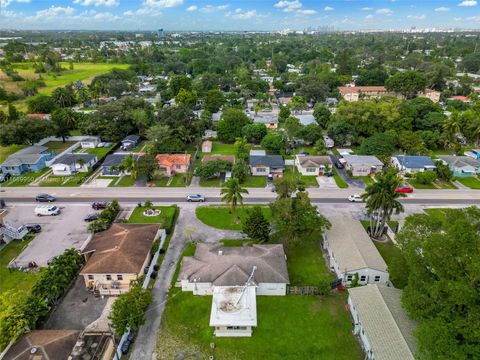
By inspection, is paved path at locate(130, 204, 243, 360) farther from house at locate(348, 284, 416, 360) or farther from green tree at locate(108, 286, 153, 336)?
house at locate(348, 284, 416, 360)

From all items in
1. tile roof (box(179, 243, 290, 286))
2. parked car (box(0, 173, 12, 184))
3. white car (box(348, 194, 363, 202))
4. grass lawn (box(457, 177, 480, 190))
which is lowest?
parked car (box(0, 173, 12, 184))

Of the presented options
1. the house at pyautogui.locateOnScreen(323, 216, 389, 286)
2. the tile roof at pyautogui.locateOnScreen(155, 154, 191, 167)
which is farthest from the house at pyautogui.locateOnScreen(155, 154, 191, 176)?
the house at pyautogui.locateOnScreen(323, 216, 389, 286)

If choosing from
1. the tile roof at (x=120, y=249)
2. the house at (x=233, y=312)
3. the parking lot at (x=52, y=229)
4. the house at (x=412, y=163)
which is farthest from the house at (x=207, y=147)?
the house at (x=233, y=312)

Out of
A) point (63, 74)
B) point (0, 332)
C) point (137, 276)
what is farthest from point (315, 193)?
point (63, 74)

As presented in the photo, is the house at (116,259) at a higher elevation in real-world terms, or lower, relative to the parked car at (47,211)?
higher

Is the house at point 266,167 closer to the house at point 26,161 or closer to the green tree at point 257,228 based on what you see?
the green tree at point 257,228

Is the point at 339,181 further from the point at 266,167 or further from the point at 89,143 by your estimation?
the point at 89,143
